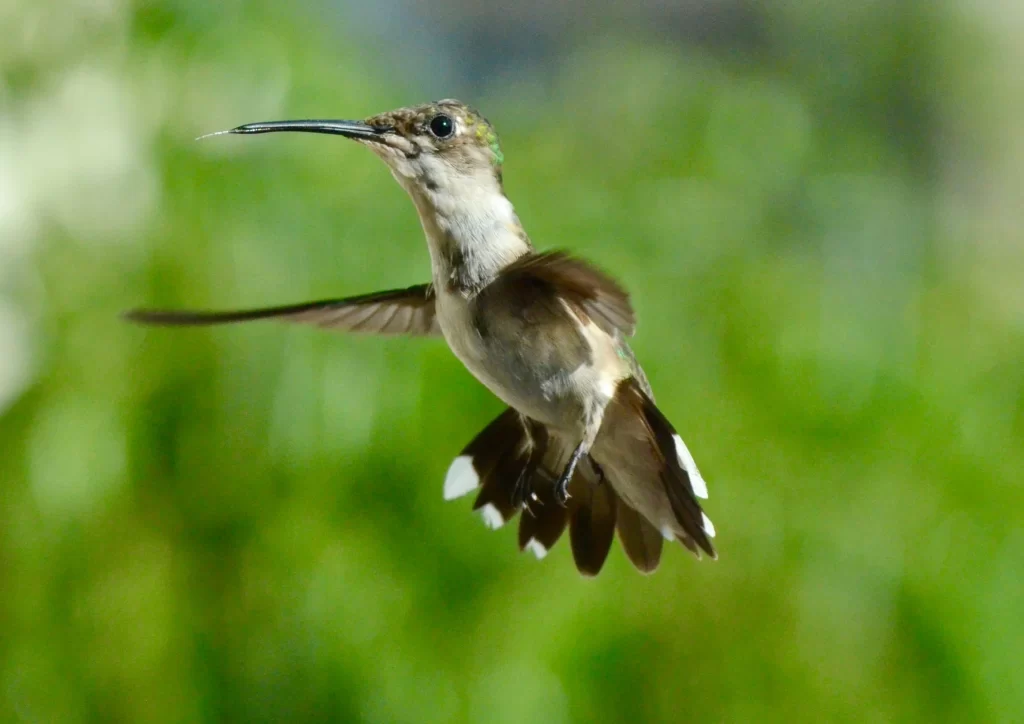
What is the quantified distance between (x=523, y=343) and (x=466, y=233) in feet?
0.27

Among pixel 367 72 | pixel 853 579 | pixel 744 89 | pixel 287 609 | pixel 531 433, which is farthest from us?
pixel 744 89

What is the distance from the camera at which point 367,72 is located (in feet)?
6.03

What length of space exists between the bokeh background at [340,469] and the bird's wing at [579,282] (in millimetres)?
913

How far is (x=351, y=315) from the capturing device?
34.0 inches

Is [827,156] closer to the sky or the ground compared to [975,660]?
closer to the sky

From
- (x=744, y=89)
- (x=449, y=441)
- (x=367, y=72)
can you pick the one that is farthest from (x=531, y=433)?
(x=744, y=89)

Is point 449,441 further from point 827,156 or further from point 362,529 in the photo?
point 827,156

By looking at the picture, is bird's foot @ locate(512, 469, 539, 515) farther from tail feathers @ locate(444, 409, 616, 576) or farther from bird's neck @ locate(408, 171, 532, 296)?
bird's neck @ locate(408, 171, 532, 296)

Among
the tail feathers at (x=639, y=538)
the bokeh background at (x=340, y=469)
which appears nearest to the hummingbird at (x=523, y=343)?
the tail feathers at (x=639, y=538)

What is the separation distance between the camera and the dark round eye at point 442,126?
2.34 ft

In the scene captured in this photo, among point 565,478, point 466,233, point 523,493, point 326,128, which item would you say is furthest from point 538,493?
point 326,128

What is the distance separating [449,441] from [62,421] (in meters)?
0.56

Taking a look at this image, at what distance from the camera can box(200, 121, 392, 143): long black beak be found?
603mm

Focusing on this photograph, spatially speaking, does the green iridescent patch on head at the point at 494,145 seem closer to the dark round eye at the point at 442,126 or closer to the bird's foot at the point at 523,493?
the dark round eye at the point at 442,126
